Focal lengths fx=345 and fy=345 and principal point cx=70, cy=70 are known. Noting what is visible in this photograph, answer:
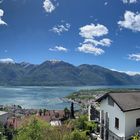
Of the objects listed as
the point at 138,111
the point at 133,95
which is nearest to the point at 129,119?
the point at 138,111

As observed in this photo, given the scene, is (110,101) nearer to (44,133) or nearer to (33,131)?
(44,133)

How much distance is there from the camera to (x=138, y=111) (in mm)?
30438

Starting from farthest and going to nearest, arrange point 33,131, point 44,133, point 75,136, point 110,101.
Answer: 1. point 110,101
2. point 33,131
3. point 75,136
4. point 44,133

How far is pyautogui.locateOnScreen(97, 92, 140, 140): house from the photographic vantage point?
98.8ft

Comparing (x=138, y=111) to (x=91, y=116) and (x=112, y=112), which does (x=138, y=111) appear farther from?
(x=91, y=116)

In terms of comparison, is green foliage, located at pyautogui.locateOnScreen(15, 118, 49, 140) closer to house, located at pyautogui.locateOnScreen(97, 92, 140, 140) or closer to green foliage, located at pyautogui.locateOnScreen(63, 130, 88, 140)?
green foliage, located at pyautogui.locateOnScreen(63, 130, 88, 140)

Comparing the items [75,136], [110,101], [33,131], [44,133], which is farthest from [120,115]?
[33,131]

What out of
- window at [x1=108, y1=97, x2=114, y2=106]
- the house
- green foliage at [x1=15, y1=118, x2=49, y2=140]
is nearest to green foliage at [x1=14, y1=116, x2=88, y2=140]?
green foliage at [x1=15, y1=118, x2=49, y2=140]

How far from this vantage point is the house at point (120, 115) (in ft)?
98.8

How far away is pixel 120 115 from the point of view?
1217 inches

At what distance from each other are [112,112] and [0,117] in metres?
36.1

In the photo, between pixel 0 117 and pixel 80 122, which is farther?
pixel 0 117

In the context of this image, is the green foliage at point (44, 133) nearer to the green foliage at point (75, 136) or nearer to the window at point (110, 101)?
the green foliage at point (75, 136)

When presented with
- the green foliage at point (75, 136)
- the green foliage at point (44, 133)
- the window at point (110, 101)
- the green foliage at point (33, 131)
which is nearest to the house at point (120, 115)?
the window at point (110, 101)
